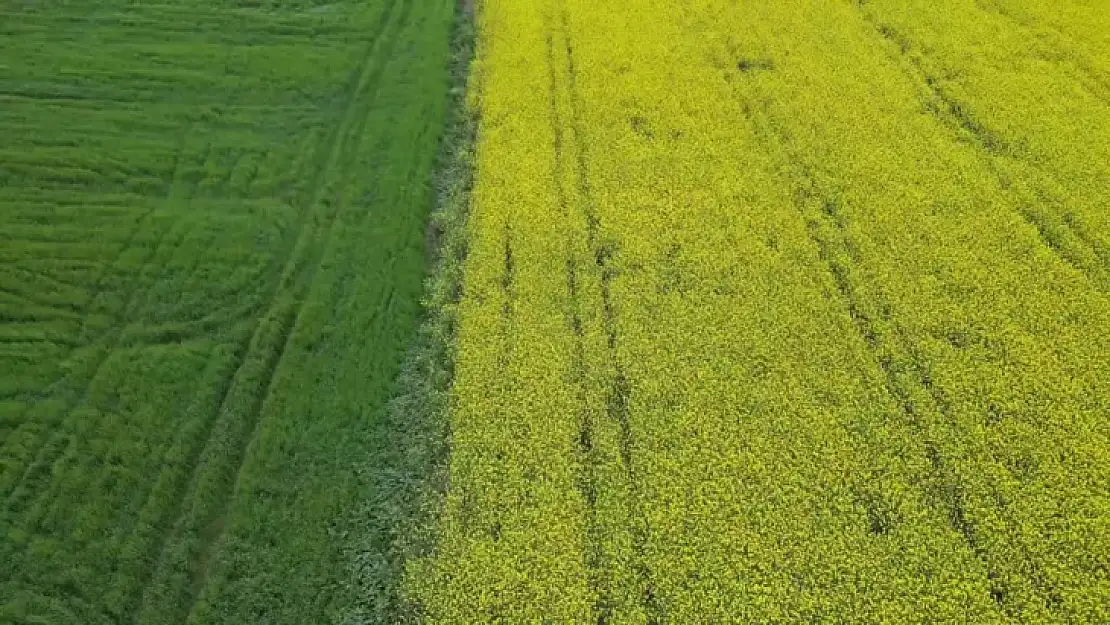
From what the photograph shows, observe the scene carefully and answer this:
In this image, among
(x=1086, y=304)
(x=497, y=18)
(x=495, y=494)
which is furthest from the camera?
(x=497, y=18)

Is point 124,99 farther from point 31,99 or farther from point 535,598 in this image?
point 535,598

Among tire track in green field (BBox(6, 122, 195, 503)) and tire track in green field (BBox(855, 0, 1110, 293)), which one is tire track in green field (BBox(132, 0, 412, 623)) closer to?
tire track in green field (BBox(6, 122, 195, 503))

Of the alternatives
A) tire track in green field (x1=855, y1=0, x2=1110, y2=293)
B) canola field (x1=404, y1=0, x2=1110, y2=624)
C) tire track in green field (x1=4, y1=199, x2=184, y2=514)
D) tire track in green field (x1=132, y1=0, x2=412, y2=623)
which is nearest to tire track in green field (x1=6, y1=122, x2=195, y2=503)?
tire track in green field (x1=4, y1=199, x2=184, y2=514)

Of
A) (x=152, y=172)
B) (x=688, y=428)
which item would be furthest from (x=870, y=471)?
(x=152, y=172)

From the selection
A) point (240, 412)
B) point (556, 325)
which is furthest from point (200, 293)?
point (556, 325)

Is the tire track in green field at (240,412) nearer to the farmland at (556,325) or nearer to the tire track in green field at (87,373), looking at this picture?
the farmland at (556,325)

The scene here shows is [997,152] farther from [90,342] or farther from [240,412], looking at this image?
[90,342]

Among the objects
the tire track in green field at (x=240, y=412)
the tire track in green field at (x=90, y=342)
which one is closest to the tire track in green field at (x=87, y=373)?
the tire track in green field at (x=90, y=342)

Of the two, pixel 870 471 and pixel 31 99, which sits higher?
pixel 31 99
